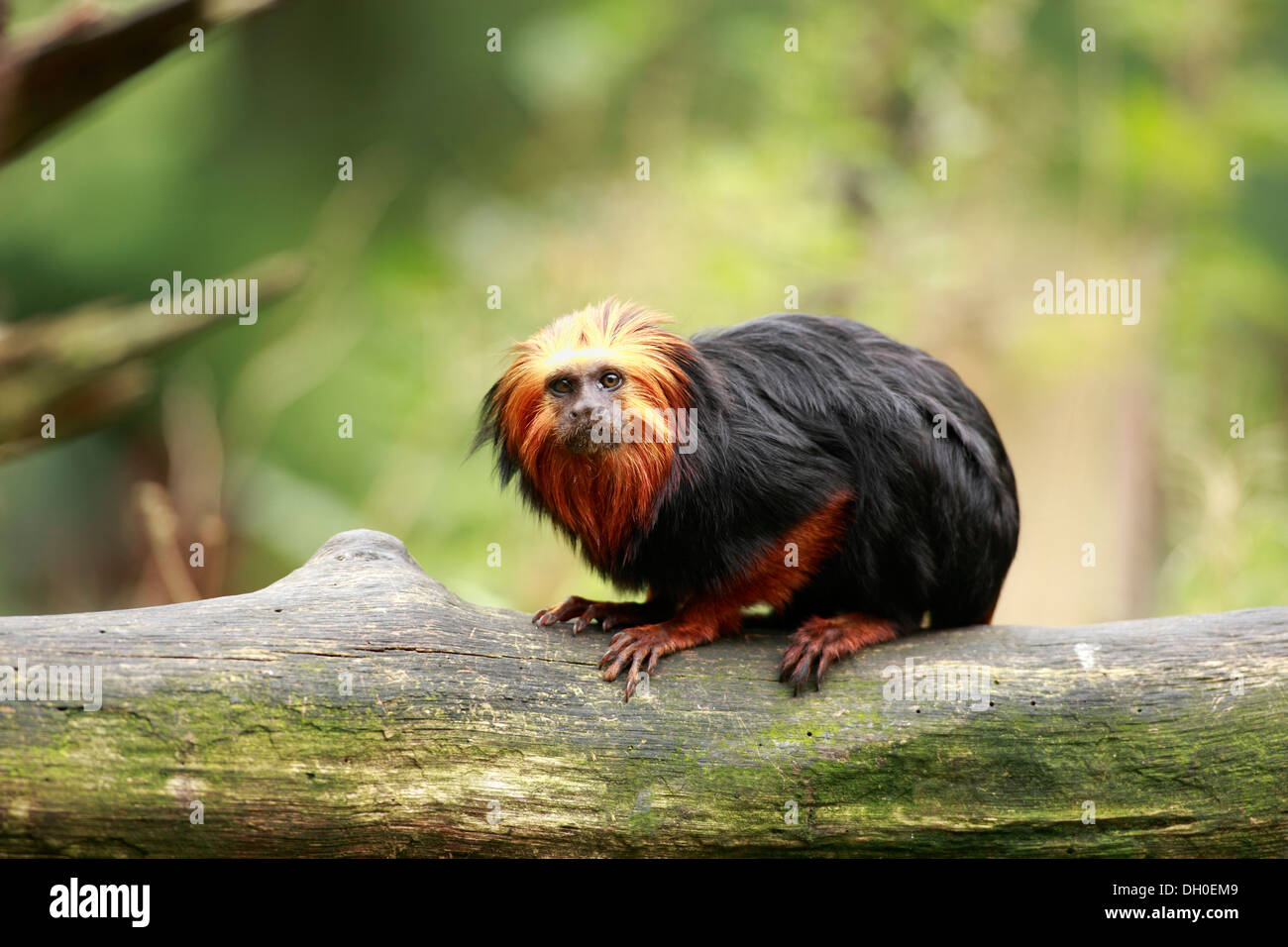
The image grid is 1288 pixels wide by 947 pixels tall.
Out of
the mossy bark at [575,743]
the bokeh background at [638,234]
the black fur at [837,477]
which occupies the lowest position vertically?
the mossy bark at [575,743]

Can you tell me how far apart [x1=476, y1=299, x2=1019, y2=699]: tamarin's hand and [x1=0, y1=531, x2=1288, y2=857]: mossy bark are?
0.21 m

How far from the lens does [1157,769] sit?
305 cm

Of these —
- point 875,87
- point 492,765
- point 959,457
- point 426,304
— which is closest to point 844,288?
point 875,87

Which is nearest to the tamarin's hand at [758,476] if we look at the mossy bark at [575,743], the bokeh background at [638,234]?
the mossy bark at [575,743]

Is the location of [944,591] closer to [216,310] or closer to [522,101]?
[216,310]

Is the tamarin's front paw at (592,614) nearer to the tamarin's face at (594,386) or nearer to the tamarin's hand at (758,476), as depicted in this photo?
the tamarin's hand at (758,476)

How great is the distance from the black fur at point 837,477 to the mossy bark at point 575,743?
0.31 meters

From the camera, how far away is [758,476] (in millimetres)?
3322

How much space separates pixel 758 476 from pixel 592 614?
2.28 ft

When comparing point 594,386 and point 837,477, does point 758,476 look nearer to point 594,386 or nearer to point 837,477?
point 837,477

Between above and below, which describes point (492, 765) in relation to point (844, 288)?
below

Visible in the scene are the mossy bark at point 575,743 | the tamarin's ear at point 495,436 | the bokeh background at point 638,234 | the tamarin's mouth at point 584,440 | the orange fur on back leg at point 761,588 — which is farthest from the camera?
the bokeh background at point 638,234

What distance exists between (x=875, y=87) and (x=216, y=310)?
181 inches

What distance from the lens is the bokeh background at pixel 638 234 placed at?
23.4 feet
